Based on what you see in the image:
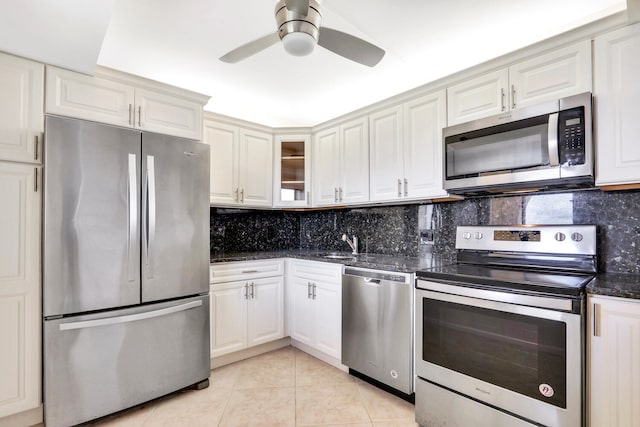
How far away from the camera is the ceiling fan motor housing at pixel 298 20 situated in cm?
137

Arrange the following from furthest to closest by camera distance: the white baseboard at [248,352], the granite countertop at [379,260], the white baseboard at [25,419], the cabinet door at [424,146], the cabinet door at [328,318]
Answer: the white baseboard at [248,352]
the cabinet door at [328,318]
the cabinet door at [424,146]
the granite countertop at [379,260]
the white baseboard at [25,419]

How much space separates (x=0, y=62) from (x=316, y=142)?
2348 millimetres

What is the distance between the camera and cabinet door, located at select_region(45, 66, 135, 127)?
6.26 feet

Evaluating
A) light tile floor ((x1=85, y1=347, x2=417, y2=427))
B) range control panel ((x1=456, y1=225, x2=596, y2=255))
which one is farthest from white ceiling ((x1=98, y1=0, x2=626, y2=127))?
light tile floor ((x1=85, y1=347, x2=417, y2=427))

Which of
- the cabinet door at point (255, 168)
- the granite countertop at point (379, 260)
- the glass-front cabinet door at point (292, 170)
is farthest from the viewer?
the glass-front cabinet door at point (292, 170)

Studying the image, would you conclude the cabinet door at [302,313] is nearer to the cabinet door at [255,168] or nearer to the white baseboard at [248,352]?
the white baseboard at [248,352]

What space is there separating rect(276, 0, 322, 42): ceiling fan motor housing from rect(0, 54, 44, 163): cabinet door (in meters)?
1.53

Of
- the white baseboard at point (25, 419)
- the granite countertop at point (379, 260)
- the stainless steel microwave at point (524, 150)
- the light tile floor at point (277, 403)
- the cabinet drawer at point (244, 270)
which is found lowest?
the light tile floor at point (277, 403)

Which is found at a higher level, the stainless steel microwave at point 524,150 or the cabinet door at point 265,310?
the stainless steel microwave at point 524,150

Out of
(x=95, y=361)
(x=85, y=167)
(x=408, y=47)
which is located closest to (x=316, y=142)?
→ (x=408, y=47)

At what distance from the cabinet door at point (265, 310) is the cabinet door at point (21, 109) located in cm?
177

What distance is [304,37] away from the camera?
4.61ft

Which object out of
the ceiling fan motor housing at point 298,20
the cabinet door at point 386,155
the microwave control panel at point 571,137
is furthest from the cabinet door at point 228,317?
the microwave control panel at point 571,137

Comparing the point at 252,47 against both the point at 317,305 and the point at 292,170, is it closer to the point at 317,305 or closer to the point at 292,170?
the point at 292,170
